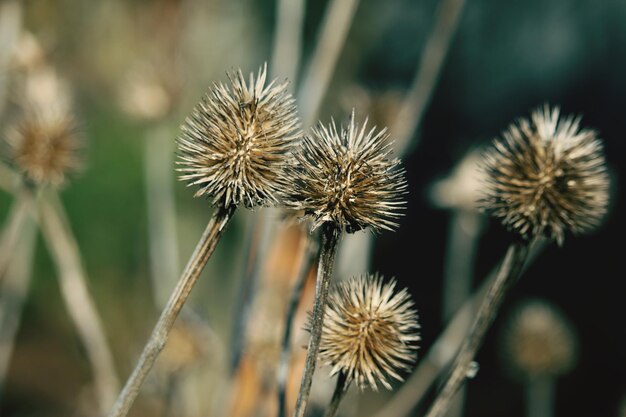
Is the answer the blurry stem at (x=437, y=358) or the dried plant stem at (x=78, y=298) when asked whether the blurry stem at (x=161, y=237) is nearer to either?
the dried plant stem at (x=78, y=298)

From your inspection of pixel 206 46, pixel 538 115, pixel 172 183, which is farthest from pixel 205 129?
pixel 172 183

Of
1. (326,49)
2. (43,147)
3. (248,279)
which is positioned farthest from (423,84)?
(43,147)

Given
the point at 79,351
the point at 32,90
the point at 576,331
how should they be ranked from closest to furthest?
the point at 32,90 → the point at 576,331 → the point at 79,351

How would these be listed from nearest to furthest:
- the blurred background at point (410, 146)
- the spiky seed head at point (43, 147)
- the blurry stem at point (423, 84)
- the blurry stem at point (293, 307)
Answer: the blurry stem at point (293, 307) → the spiky seed head at point (43, 147) → the blurry stem at point (423, 84) → the blurred background at point (410, 146)

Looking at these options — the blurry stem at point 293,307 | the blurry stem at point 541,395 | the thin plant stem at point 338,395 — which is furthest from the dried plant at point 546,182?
the blurry stem at point 541,395

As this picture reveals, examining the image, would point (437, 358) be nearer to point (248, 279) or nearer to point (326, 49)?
point (248, 279)

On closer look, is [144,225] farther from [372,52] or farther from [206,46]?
[372,52]

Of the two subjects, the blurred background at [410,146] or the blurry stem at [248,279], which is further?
the blurred background at [410,146]
